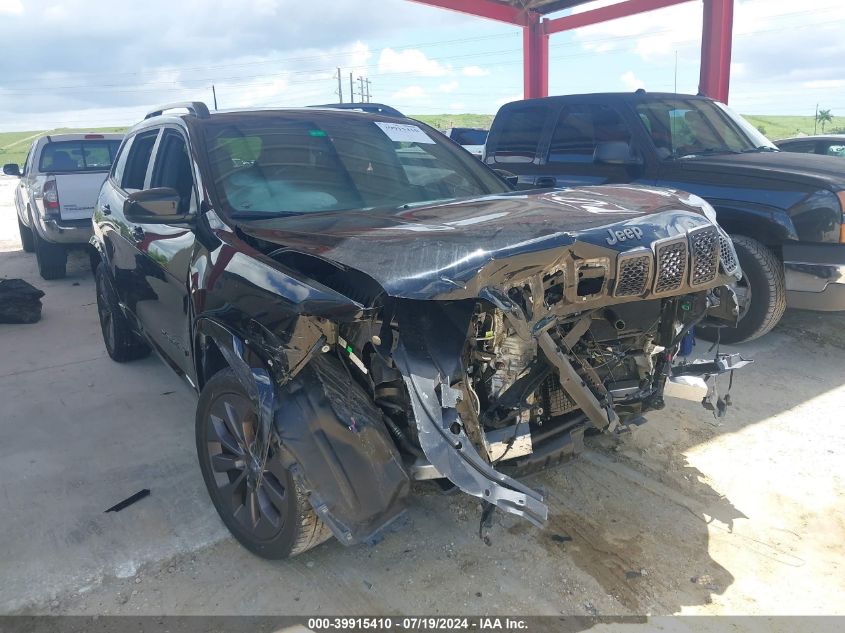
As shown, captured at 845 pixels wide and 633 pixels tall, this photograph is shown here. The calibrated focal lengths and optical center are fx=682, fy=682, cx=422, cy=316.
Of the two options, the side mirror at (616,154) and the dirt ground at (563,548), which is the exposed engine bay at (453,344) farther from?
the side mirror at (616,154)

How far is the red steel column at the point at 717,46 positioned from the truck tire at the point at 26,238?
11.5 metres

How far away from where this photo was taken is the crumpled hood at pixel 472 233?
2.29m

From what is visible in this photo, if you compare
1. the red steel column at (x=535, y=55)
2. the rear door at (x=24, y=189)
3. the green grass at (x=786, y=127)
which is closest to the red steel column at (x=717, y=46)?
the red steel column at (x=535, y=55)

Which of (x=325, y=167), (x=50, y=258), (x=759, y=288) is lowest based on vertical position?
(x=50, y=258)

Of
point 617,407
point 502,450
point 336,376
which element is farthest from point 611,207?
point 336,376

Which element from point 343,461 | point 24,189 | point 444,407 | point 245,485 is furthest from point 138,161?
point 24,189

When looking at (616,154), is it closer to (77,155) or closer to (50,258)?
(50,258)

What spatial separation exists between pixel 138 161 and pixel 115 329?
1.42 metres

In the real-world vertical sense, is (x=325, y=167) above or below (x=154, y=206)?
above

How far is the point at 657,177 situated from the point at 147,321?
421 centimetres

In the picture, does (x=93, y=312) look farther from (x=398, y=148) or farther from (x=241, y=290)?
(x=241, y=290)

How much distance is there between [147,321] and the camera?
4.23m

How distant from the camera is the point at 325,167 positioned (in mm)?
3648

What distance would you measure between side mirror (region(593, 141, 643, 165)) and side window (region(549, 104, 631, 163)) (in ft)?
0.56
